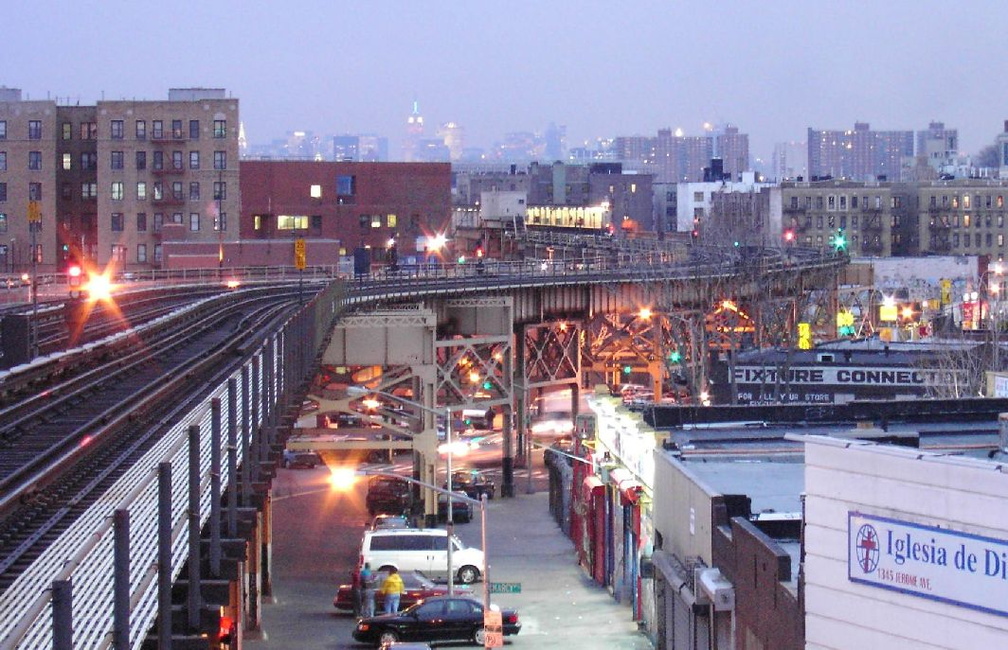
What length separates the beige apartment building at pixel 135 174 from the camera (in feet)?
366

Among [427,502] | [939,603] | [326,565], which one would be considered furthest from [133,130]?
[939,603]

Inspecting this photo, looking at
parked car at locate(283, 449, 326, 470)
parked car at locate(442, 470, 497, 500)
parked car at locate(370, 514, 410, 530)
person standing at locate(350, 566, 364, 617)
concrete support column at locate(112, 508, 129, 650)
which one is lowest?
parked car at locate(283, 449, 326, 470)

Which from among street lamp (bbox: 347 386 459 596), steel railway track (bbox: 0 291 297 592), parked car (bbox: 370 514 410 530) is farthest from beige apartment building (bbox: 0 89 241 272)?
steel railway track (bbox: 0 291 297 592)

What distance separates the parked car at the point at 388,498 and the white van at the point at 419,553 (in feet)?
47.2

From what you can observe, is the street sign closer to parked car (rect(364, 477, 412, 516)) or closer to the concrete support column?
the concrete support column

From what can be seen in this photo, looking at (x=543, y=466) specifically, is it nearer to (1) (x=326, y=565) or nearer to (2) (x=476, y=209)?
(1) (x=326, y=565)

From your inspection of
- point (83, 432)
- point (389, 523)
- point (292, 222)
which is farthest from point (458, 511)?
point (292, 222)

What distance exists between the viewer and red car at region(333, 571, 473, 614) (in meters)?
38.8

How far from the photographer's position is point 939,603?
18.2 meters

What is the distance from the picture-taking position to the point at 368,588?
1578 inches

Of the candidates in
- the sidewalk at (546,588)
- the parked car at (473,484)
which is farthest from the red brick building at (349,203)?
the sidewalk at (546,588)

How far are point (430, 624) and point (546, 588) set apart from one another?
9.42 m

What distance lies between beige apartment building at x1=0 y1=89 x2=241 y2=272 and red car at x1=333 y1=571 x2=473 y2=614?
71.4 meters

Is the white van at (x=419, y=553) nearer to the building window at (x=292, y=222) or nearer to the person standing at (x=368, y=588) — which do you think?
the person standing at (x=368, y=588)
